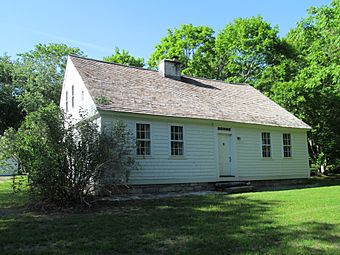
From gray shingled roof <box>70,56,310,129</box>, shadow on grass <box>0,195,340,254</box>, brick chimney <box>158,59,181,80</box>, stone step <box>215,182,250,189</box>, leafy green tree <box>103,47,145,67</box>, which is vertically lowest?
shadow on grass <box>0,195,340,254</box>

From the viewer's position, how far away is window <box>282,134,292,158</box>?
57.9ft

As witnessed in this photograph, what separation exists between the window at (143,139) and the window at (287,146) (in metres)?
8.04

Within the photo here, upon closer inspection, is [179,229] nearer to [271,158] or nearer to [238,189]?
[238,189]

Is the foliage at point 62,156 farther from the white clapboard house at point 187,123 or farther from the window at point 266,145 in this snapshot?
the window at point 266,145

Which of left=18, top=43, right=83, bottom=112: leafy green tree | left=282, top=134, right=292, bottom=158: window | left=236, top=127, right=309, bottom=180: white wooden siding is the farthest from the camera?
left=18, top=43, right=83, bottom=112: leafy green tree

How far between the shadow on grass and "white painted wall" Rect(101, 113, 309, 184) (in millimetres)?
4676

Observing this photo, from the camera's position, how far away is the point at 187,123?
47.1 feet

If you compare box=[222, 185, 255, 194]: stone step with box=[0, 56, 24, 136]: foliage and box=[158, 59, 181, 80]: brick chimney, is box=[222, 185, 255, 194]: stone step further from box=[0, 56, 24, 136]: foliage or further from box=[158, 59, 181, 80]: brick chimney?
box=[0, 56, 24, 136]: foliage

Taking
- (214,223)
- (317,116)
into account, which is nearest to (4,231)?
(214,223)

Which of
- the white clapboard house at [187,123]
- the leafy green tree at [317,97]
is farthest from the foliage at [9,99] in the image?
the leafy green tree at [317,97]

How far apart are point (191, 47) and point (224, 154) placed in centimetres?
2156

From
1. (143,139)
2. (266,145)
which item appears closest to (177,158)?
(143,139)

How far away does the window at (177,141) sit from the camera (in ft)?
46.0

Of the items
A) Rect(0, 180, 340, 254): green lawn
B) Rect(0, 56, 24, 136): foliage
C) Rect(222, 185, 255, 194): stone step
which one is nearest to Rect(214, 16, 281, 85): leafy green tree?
Rect(222, 185, 255, 194): stone step
